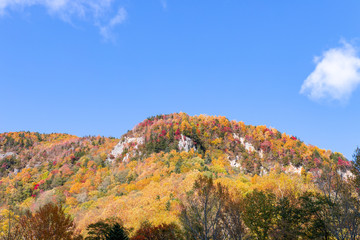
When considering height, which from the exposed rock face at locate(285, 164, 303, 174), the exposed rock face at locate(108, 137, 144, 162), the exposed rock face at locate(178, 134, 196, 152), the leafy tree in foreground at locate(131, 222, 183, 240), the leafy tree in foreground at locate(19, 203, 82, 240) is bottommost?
the leafy tree in foreground at locate(131, 222, 183, 240)

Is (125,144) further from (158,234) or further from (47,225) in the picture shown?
(47,225)

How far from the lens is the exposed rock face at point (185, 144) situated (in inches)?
4424

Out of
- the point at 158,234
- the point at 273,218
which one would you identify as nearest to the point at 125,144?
the point at 158,234

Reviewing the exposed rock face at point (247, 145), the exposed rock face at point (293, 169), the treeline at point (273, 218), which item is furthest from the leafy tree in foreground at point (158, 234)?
the exposed rock face at point (247, 145)

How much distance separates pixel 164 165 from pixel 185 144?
2148 cm

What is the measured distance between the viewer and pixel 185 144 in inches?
4510

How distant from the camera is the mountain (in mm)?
81188

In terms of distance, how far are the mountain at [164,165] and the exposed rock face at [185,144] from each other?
0.49 meters

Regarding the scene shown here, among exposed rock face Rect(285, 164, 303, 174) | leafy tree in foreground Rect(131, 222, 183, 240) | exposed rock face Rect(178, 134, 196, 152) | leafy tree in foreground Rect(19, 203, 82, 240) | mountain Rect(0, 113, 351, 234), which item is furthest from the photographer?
exposed rock face Rect(178, 134, 196, 152)

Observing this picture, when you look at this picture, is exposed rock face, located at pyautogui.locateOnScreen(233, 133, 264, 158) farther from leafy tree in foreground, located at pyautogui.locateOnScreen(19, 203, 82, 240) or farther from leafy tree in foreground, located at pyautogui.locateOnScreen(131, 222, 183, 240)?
leafy tree in foreground, located at pyautogui.locateOnScreen(19, 203, 82, 240)

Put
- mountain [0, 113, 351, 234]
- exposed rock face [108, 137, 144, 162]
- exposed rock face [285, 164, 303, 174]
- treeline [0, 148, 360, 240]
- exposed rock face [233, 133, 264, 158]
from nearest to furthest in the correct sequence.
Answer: treeline [0, 148, 360, 240], mountain [0, 113, 351, 234], exposed rock face [285, 164, 303, 174], exposed rock face [233, 133, 264, 158], exposed rock face [108, 137, 144, 162]

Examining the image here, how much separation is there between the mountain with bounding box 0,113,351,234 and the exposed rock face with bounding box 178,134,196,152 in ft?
1.60

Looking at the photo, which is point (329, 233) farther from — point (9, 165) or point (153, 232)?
point (9, 165)

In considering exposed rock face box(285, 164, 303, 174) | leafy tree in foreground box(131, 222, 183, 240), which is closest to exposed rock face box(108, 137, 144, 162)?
exposed rock face box(285, 164, 303, 174)
